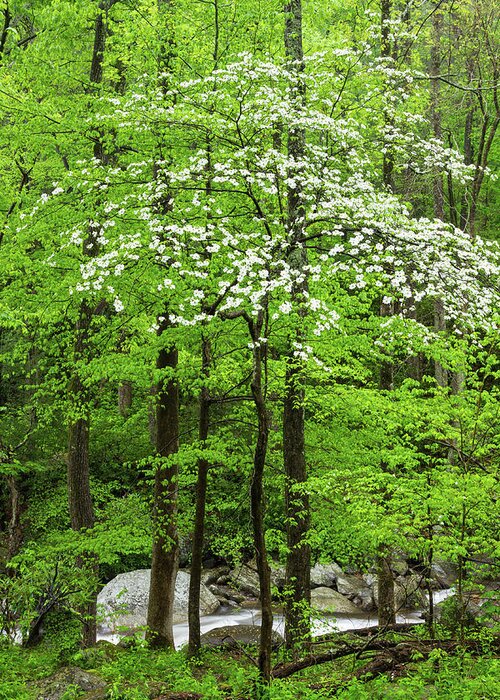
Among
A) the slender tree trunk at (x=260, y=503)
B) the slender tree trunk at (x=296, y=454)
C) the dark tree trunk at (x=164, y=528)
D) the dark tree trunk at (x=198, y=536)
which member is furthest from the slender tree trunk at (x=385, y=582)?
the slender tree trunk at (x=260, y=503)

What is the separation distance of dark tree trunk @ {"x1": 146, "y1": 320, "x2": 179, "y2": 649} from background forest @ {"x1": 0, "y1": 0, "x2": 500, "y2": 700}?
0.16ft

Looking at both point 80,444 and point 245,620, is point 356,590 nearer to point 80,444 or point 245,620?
point 245,620

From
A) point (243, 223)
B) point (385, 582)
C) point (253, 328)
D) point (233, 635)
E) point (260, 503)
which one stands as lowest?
point (233, 635)

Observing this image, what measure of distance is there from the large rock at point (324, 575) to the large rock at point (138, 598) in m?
3.11

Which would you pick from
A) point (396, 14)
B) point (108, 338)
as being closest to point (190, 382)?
point (108, 338)

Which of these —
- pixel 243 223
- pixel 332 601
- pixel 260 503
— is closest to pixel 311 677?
pixel 260 503

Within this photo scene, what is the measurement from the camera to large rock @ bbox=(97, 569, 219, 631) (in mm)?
16109

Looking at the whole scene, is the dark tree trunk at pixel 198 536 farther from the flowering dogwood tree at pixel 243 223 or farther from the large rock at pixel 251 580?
the large rock at pixel 251 580

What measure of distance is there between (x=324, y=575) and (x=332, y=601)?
5.35 feet

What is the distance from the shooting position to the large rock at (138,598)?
16.1 m

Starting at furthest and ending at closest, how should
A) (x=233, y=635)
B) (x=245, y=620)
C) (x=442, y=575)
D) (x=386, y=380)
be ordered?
(x=442, y=575)
(x=245, y=620)
(x=233, y=635)
(x=386, y=380)

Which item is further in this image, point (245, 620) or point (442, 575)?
point (442, 575)

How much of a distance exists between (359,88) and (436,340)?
237 inches

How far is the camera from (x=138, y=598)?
1647cm
